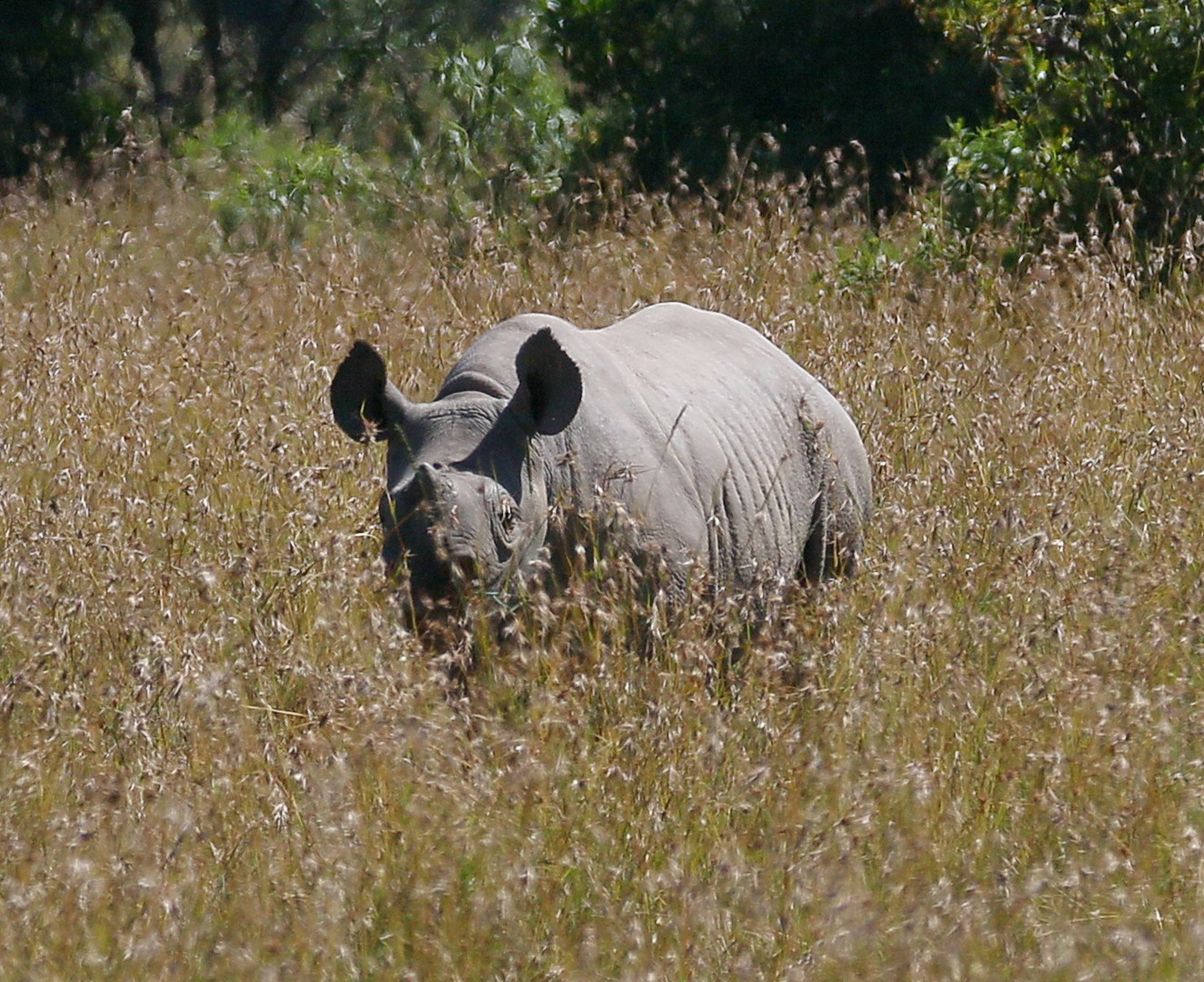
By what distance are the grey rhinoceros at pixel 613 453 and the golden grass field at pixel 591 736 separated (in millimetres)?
174

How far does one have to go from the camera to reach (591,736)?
3.88 meters

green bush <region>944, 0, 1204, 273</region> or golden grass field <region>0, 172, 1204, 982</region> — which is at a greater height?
green bush <region>944, 0, 1204, 273</region>

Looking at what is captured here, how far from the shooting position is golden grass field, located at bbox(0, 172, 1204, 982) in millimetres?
3041

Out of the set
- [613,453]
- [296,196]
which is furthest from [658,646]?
[296,196]

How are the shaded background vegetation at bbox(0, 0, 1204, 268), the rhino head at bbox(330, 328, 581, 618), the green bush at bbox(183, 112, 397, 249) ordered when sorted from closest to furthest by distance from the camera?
1. the rhino head at bbox(330, 328, 581, 618)
2. the shaded background vegetation at bbox(0, 0, 1204, 268)
3. the green bush at bbox(183, 112, 397, 249)

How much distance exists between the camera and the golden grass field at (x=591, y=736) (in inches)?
120

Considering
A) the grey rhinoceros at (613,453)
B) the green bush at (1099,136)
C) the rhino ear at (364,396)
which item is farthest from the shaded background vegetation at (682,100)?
the rhino ear at (364,396)

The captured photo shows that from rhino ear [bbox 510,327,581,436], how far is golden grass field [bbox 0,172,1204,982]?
0.39 meters

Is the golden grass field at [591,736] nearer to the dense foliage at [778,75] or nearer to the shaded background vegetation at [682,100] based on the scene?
the shaded background vegetation at [682,100]

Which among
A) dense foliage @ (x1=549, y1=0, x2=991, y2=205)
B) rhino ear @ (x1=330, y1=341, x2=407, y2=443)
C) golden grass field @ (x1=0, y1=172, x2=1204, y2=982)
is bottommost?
golden grass field @ (x1=0, y1=172, x2=1204, y2=982)

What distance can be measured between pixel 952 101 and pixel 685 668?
8824 millimetres

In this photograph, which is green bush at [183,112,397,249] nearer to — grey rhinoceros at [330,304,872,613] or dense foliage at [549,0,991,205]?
dense foliage at [549,0,991,205]

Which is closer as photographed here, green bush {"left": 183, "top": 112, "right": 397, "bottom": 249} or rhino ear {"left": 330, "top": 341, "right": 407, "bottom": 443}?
rhino ear {"left": 330, "top": 341, "right": 407, "bottom": 443}

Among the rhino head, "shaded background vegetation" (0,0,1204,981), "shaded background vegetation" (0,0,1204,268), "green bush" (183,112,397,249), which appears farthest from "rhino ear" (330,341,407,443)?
"green bush" (183,112,397,249)
